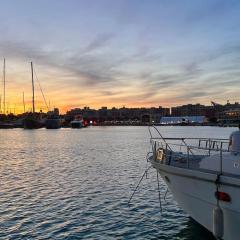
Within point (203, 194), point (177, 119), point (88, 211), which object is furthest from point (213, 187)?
point (177, 119)

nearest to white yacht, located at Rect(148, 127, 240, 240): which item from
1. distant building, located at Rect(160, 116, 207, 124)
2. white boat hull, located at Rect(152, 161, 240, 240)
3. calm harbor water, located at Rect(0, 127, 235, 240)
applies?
white boat hull, located at Rect(152, 161, 240, 240)

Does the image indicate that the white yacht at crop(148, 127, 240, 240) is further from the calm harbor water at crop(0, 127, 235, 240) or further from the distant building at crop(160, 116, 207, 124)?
the distant building at crop(160, 116, 207, 124)

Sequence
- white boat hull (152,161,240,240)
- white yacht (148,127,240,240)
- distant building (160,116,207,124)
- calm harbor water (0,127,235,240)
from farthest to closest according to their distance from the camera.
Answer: distant building (160,116,207,124)
calm harbor water (0,127,235,240)
white yacht (148,127,240,240)
white boat hull (152,161,240,240)

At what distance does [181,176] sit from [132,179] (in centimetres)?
1558

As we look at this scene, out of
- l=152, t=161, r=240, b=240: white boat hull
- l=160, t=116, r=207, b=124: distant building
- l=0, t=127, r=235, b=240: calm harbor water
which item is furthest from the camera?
l=160, t=116, r=207, b=124: distant building

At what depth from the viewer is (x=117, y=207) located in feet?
64.1

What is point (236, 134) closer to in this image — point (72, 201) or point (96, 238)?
point (96, 238)

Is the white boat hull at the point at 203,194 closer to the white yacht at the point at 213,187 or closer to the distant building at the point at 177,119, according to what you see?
the white yacht at the point at 213,187

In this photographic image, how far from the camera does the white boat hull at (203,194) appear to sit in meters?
11.1

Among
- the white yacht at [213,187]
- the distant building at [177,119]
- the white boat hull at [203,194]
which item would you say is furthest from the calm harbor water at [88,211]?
the distant building at [177,119]

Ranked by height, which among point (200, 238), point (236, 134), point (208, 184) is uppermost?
point (236, 134)

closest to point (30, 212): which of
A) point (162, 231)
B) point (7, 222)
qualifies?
point (7, 222)

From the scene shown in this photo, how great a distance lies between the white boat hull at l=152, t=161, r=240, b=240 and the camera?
11096mm

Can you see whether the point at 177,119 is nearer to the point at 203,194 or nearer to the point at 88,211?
the point at 88,211
